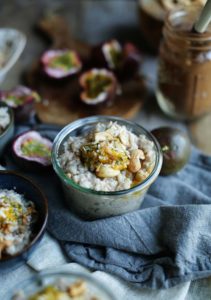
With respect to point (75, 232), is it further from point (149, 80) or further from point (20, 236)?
point (149, 80)

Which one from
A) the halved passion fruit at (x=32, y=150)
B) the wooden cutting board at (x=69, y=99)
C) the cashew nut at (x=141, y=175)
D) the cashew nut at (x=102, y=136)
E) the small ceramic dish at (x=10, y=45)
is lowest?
the wooden cutting board at (x=69, y=99)

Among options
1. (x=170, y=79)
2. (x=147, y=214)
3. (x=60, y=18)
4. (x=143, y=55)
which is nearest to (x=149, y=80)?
(x=143, y=55)

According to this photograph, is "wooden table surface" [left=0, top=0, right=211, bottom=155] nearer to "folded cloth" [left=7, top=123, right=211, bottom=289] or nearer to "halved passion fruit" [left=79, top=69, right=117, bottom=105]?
"halved passion fruit" [left=79, top=69, right=117, bottom=105]

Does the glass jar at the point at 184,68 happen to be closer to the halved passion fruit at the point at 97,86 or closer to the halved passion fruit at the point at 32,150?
the halved passion fruit at the point at 97,86

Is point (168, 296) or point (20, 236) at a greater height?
point (20, 236)

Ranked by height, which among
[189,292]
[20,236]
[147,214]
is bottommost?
[189,292]

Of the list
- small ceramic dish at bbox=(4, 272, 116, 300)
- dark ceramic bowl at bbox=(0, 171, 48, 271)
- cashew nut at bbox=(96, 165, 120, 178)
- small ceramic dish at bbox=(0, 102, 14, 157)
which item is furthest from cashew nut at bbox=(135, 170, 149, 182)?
small ceramic dish at bbox=(0, 102, 14, 157)

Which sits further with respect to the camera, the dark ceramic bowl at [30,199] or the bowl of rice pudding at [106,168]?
the bowl of rice pudding at [106,168]

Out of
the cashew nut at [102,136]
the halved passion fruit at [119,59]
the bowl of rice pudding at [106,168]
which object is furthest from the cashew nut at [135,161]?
the halved passion fruit at [119,59]
